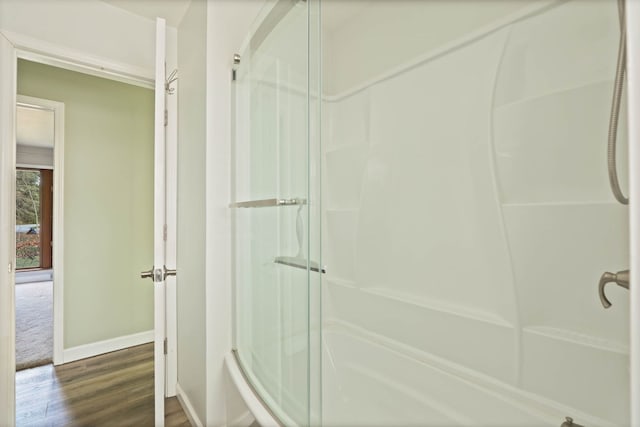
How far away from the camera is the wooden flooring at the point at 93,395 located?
1809mm

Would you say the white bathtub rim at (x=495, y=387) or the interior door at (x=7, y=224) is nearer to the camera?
the white bathtub rim at (x=495, y=387)

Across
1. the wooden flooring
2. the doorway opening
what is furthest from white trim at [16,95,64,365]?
the doorway opening

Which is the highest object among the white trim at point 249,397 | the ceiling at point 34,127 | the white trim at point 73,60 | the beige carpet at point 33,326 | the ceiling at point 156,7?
the ceiling at point 156,7

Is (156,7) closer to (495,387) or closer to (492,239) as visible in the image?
(492,239)

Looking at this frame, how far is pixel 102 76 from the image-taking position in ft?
6.57

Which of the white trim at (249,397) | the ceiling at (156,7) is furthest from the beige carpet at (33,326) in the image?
the ceiling at (156,7)

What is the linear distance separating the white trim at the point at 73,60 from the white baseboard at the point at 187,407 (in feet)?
6.40

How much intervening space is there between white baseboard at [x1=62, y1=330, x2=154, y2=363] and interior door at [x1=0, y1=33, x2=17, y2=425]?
89 cm

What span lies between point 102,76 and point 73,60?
0.18 m

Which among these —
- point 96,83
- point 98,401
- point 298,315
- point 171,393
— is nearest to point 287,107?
point 298,315

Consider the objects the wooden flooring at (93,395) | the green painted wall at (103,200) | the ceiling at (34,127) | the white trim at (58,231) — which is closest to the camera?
the wooden flooring at (93,395)

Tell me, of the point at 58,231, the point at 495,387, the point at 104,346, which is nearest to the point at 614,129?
the point at 495,387

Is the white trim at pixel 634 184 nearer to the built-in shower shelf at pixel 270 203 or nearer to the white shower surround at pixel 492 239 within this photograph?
the built-in shower shelf at pixel 270 203

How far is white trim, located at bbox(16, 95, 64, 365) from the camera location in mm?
2439
